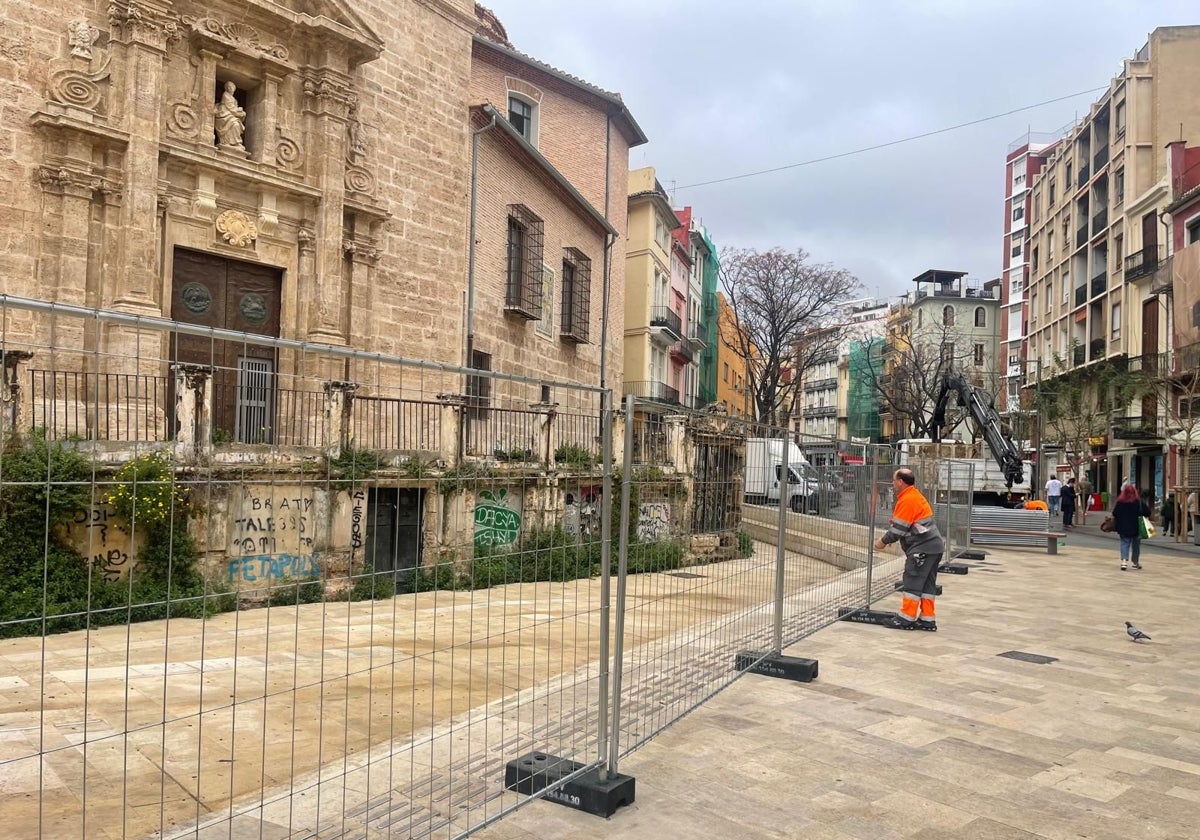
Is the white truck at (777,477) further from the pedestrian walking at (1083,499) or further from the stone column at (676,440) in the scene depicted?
the pedestrian walking at (1083,499)

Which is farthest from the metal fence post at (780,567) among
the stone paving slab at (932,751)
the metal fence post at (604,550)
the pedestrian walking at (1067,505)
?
the pedestrian walking at (1067,505)

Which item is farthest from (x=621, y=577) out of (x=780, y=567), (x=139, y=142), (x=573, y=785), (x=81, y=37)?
(x=81, y=37)

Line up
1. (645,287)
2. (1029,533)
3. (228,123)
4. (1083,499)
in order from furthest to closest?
(645,287), (1083,499), (1029,533), (228,123)

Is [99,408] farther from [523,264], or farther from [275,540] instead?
[523,264]

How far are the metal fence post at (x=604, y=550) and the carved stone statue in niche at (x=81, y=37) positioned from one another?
12.0 meters

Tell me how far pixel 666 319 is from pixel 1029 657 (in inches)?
1286

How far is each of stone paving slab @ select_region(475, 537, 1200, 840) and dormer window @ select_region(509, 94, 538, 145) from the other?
62.2 ft

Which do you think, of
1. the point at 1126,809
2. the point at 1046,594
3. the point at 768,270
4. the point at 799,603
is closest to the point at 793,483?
the point at 799,603

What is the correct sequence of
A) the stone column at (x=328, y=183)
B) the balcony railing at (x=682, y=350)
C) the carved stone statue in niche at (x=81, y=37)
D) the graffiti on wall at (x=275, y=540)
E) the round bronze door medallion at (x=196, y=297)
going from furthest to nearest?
the balcony railing at (x=682, y=350), the stone column at (x=328, y=183), the round bronze door medallion at (x=196, y=297), the carved stone statue in niche at (x=81, y=37), the graffiti on wall at (x=275, y=540)

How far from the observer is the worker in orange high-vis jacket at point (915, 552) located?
28.6ft

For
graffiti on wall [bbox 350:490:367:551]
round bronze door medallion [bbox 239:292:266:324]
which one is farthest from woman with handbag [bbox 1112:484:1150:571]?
graffiti on wall [bbox 350:490:367:551]

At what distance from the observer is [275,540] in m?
2.88

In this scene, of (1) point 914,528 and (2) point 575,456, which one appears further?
(1) point 914,528

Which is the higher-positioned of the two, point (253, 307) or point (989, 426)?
point (253, 307)
